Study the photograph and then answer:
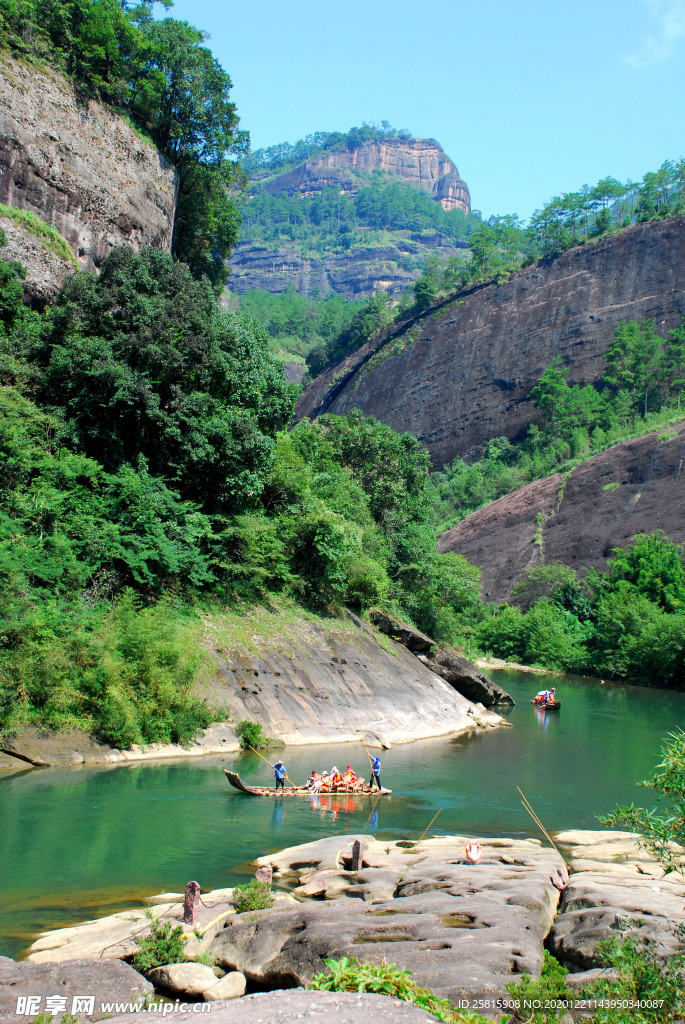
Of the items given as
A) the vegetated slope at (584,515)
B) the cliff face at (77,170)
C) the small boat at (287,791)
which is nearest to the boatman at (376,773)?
the small boat at (287,791)

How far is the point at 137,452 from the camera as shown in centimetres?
2942

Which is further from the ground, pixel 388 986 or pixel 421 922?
pixel 388 986

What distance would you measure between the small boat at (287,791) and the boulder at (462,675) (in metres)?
16.6

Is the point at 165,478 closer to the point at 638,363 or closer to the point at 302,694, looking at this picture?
the point at 302,694

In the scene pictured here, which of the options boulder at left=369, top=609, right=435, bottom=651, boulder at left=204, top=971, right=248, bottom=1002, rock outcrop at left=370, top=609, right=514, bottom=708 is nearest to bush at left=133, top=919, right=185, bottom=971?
boulder at left=204, top=971, right=248, bottom=1002

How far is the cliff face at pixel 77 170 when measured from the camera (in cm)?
3362

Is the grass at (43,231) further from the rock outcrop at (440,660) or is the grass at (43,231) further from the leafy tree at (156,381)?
the rock outcrop at (440,660)

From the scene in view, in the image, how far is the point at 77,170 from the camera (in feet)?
119

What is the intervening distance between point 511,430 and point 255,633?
68963 millimetres

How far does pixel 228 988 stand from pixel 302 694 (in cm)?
1850

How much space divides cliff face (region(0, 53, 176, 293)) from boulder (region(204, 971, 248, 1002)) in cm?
2997

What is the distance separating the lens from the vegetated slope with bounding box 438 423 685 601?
67.4 m

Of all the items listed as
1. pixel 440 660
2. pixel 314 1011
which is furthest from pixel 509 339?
pixel 314 1011

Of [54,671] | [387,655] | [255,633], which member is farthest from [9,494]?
[387,655]
